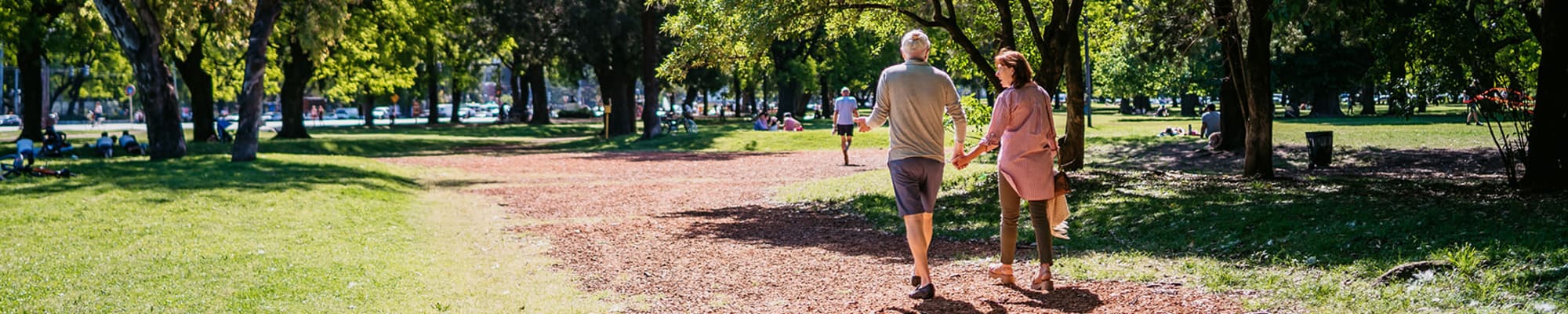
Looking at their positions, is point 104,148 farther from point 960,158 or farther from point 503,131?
point 503,131

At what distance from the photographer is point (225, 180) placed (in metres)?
17.5

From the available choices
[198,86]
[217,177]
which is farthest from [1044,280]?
[198,86]

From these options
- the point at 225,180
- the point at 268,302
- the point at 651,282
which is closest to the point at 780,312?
the point at 651,282

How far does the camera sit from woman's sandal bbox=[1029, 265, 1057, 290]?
729 centimetres

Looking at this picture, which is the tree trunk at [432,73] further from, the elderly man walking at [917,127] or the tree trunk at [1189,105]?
the tree trunk at [1189,105]

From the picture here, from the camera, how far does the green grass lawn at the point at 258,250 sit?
26.2 ft

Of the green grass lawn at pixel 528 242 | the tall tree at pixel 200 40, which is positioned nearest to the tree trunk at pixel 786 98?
the tall tree at pixel 200 40

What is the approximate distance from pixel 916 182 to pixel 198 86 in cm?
3106

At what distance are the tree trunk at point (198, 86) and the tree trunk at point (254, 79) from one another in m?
8.90

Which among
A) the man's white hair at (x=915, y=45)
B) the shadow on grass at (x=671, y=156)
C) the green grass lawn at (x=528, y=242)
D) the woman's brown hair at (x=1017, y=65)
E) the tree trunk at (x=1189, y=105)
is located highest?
the man's white hair at (x=915, y=45)

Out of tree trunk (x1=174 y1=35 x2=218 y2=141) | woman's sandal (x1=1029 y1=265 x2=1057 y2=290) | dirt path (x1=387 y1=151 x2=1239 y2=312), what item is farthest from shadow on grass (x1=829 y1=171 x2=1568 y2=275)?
tree trunk (x1=174 y1=35 x2=218 y2=141)

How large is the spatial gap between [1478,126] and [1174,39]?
1400 cm

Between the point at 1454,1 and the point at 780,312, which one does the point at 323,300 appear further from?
the point at 1454,1

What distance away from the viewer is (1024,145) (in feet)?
23.1
